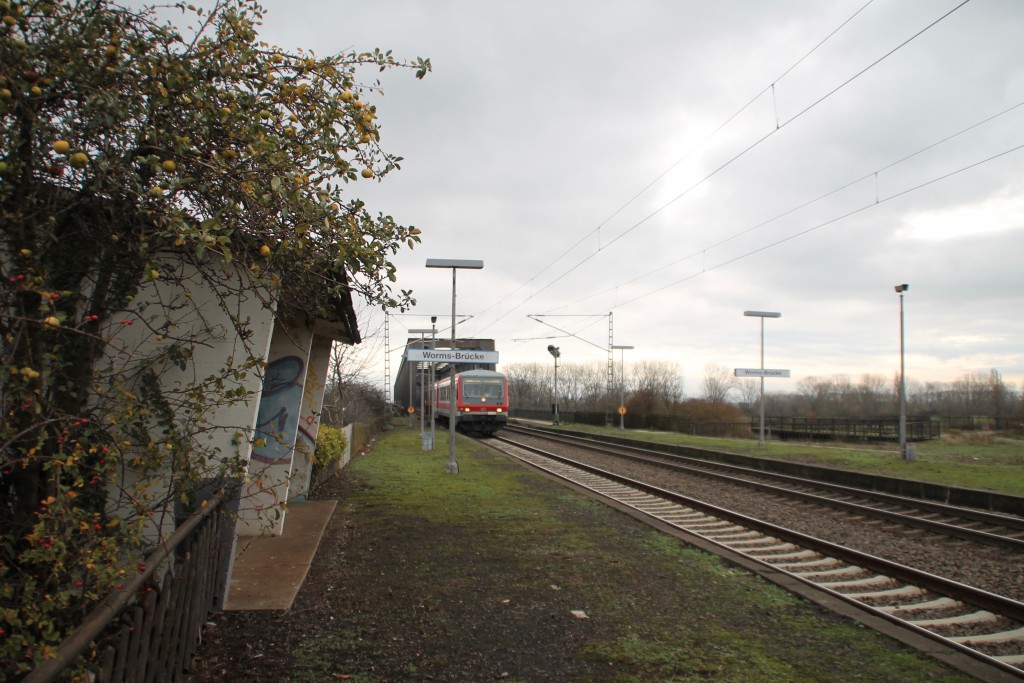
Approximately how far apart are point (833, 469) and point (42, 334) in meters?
17.4

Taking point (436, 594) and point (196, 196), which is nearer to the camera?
point (196, 196)

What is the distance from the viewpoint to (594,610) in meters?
5.99

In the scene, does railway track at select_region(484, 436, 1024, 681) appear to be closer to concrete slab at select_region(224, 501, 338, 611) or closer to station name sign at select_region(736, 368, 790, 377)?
concrete slab at select_region(224, 501, 338, 611)

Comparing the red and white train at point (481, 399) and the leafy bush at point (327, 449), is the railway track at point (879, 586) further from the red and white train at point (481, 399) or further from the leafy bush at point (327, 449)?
the red and white train at point (481, 399)

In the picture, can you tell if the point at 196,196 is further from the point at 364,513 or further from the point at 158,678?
the point at 364,513

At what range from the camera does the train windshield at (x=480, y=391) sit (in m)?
33.6

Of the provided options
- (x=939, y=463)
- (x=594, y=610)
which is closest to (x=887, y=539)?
(x=594, y=610)

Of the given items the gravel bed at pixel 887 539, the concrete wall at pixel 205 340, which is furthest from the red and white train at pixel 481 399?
the concrete wall at pixel 205 340

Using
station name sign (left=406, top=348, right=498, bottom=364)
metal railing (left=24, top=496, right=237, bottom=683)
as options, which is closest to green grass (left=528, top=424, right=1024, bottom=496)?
station name sign (left=406, top=348, right=498, bottom=364)

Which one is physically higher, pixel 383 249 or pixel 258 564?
pixel 383 249

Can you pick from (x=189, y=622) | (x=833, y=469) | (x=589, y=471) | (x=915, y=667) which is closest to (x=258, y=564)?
(x=189, y=622)

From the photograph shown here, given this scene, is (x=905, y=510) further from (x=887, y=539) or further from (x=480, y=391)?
(x=480, y=391)

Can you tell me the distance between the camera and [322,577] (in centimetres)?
690

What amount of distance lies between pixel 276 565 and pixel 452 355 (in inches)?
319
